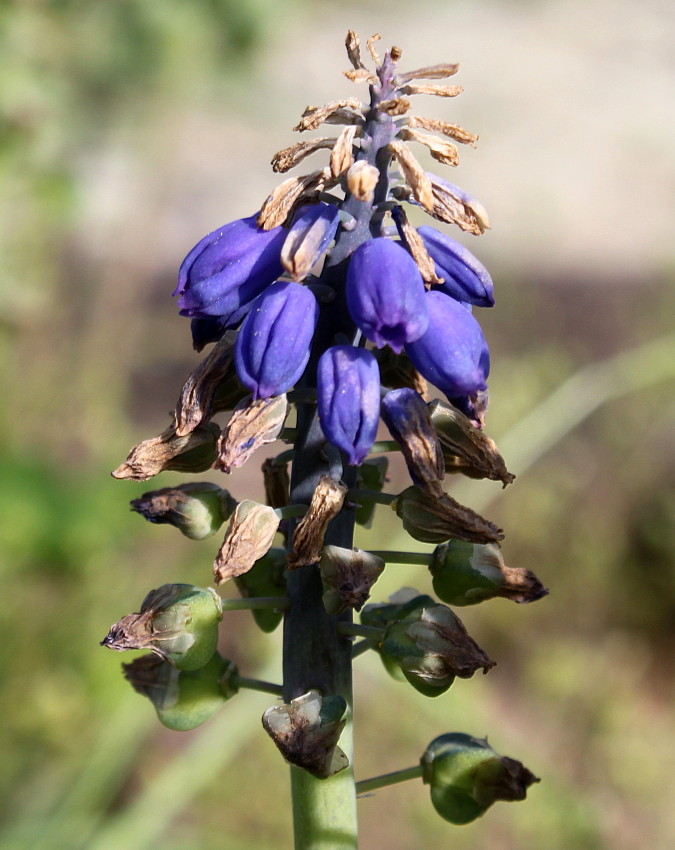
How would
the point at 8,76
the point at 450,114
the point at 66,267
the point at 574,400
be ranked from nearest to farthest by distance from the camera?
the point at 574,400 → the point at 8,76 → the point at 66,267 → the point at 450,114

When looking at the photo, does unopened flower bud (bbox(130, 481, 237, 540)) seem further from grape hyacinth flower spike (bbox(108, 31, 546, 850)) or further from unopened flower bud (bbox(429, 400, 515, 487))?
unopened flower bud (bbox(429, 400, 515, 487))

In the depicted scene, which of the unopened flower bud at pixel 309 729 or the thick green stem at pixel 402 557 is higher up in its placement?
the thick green stem at pixel 402 557

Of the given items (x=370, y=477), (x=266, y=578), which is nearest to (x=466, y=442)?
(x=370, y=477)

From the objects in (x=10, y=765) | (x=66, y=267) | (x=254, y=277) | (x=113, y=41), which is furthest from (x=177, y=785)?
(x=66, y=267)

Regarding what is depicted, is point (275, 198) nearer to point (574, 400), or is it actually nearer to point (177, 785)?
point (177, 785)

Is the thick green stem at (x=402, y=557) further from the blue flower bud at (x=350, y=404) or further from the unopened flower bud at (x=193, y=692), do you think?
the unopened flower bud at (x=193, y=692)

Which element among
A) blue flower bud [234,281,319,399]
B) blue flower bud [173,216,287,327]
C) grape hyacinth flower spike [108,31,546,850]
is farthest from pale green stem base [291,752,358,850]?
blue flower bud [173,216,287,327]

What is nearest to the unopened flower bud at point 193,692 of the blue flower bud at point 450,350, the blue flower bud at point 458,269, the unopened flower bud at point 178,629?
the unopened flower bud at point 178,629
